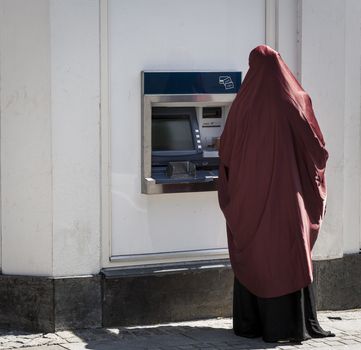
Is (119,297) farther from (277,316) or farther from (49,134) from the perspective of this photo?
(49,134)

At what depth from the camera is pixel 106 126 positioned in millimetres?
6824

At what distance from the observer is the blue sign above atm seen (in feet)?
22.6

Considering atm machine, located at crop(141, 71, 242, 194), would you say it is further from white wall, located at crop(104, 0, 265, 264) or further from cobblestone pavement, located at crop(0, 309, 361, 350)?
cobblestone pavement, located at crop(0, 309, 361, 350)

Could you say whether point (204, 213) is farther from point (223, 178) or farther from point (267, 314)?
point (267, 314)

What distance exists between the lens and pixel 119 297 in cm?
689

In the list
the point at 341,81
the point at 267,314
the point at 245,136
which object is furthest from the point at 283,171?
the point at 341,81

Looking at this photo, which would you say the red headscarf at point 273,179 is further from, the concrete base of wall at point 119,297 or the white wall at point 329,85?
the white wall at point 329,85

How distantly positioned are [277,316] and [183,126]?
160 cm

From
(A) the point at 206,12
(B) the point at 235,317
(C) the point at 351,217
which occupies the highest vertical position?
(A) the point at 206,12

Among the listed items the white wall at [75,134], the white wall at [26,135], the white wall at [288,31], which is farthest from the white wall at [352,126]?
the white wall at [26,135]

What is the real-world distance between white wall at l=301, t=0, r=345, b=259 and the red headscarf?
940 millimetres

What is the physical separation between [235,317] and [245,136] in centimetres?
130

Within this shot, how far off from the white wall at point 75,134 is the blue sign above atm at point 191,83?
0.42 meters

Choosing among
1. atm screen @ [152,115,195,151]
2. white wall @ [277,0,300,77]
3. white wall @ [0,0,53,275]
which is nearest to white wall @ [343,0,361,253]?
white wall @ [277,0,300,77]
